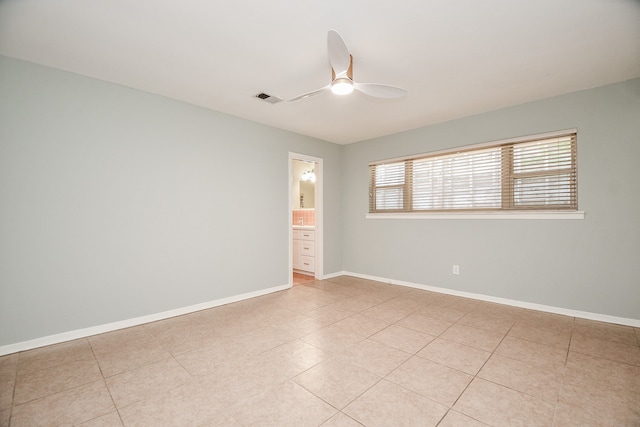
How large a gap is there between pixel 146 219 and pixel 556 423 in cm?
375

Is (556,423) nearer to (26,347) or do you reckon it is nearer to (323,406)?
(323,406)

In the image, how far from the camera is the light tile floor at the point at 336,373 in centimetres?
158

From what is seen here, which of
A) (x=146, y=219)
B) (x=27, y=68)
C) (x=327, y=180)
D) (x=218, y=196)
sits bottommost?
(x=146, y=219)

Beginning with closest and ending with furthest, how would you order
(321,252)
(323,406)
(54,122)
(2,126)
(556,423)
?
(556,423)
(323,406)
(2,126)
(54,122)
(321,252)

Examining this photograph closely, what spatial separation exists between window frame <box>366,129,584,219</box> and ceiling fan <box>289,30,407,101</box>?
6.91 ft

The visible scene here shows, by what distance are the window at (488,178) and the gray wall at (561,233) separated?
0.44 feet

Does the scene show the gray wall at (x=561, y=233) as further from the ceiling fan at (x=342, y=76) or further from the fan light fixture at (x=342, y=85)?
the fan light fixture at (x=342, y=85)

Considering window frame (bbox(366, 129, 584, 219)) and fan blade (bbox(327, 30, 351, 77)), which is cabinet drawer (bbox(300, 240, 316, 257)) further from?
fan blade (bbox(327, 30, 351, 77))

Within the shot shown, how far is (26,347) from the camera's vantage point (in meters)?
2.35

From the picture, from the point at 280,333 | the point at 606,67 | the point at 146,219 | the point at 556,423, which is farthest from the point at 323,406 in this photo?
the point at 606,67

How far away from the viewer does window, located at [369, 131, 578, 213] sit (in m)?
3.21

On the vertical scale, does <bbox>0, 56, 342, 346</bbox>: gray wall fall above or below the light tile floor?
above

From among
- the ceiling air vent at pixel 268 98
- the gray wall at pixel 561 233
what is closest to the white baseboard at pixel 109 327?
the ceiling air vent at pixel 268 98

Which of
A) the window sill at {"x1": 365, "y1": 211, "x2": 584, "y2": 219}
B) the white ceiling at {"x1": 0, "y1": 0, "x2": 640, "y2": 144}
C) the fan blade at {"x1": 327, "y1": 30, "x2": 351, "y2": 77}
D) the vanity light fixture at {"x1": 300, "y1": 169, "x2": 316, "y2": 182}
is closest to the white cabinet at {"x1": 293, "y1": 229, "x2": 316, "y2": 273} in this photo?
the window sill at {"x1": 365, "y1": 211, "x2": 584, "y2": 219}
